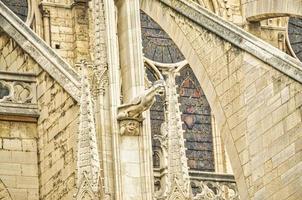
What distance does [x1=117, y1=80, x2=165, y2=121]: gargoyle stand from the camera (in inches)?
819

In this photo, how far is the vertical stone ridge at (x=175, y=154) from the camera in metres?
21.8

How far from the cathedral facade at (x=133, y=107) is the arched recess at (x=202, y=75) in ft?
0.05

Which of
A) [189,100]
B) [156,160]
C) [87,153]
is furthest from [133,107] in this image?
[189,100]

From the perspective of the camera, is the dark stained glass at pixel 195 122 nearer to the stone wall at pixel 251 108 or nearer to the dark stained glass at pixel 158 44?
the dark stained glass at pixel 158 44

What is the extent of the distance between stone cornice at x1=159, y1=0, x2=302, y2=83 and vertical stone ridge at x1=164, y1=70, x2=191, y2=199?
4.58ft

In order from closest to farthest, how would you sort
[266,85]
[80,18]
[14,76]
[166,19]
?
1. [266,85]
2. [166,19]
3. [14,76]
4. [80,18]

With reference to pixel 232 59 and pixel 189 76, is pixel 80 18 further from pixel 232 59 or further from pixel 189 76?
pixel 232 59

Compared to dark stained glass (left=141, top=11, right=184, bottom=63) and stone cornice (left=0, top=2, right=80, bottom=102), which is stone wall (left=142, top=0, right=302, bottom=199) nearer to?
stone cornice (left=0, top=2, right=80, bottom=102)

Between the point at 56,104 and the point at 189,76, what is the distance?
9033mm

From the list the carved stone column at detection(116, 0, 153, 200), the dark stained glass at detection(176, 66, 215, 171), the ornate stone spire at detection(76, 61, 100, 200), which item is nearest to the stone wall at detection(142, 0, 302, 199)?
the carved stone column at detection(116, 0, 153, 200)

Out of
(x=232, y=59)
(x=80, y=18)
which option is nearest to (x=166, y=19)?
(x=232, y=59)

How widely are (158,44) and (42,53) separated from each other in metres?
8.47

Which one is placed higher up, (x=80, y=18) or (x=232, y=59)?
(x=80, y=18)

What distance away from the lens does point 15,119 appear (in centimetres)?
2388
